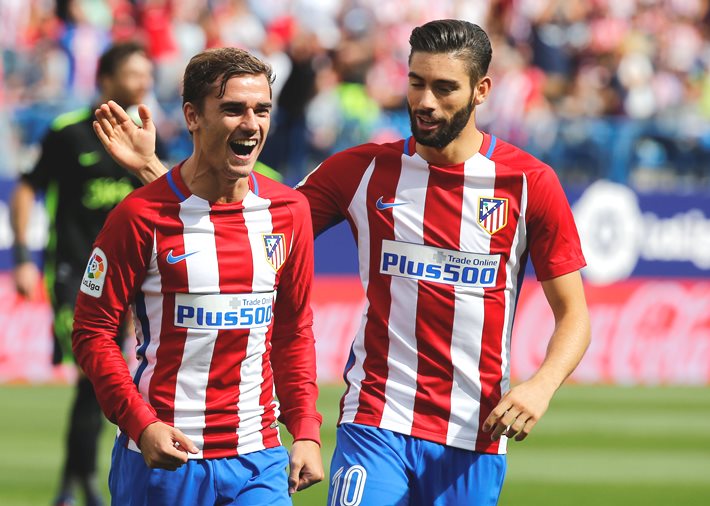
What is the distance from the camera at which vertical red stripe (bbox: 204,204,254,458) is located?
3807 mm

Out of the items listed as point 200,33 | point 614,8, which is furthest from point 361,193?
point 614,8

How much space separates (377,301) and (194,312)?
832 millimetres

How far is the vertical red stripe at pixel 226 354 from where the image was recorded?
12.5 feet

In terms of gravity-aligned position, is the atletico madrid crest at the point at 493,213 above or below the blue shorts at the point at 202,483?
above

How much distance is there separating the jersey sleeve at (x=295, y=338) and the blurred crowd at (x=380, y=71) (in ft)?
28.4

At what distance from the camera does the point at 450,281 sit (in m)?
4.39

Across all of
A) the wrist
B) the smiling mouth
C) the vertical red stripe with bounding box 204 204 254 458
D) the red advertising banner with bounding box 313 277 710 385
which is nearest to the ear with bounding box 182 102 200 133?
the smiling mouth

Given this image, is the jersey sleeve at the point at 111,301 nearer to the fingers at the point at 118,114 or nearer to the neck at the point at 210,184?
the neck at the point at 210,184

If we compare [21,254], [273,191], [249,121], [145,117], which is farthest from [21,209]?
[249,121]

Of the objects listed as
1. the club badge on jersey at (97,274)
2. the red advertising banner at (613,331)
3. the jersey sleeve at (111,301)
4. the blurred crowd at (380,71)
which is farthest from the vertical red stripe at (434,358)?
the blurred crowd at (380,71)

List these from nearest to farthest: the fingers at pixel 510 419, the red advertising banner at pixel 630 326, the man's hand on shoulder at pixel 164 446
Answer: the man's hand on shoulder at pixel 164 446 < the fingers at pixel 510 419 < the red advertising banner at pixel 630 326

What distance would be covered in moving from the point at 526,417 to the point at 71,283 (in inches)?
154

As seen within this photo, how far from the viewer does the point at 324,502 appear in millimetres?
7758

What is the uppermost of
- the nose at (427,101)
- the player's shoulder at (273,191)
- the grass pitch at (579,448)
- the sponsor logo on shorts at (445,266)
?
the nose at (427,101)
